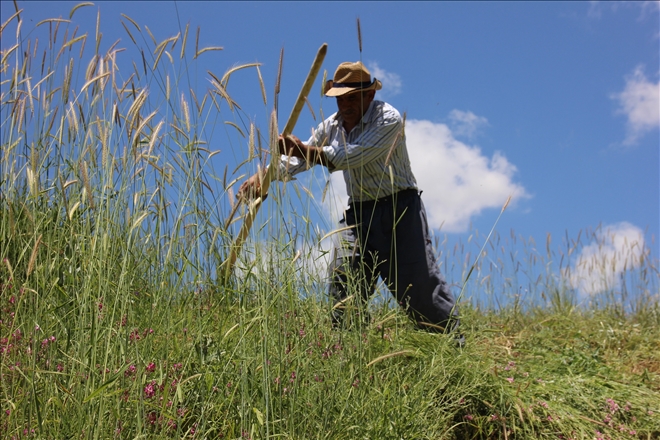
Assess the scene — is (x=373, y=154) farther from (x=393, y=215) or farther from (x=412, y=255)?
(x=412, y=255)

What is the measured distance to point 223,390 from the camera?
2074mm

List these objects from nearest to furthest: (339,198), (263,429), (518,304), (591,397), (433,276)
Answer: (263,429), (339,198), (591,397), (433,276), (518,304)

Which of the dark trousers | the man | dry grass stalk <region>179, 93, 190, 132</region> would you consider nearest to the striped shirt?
the man

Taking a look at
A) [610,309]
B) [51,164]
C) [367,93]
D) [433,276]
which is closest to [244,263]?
[51,164]

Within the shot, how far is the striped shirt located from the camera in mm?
3555

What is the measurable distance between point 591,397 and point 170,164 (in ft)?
8.15

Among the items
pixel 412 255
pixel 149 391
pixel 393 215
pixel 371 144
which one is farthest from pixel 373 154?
pixel 149 391

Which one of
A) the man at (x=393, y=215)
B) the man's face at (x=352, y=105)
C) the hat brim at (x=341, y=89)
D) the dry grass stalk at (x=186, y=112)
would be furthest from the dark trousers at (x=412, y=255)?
the dry grass stalk at (x=186, y=112)

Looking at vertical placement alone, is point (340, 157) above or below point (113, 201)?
above

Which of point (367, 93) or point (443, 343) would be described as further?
point (367, 93)

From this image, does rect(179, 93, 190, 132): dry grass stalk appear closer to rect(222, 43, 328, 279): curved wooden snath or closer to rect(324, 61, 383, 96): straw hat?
rect(222, 43, 328, 279): curved wooden snath

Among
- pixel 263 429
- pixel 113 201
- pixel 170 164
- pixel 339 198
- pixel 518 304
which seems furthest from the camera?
pixel 518 304

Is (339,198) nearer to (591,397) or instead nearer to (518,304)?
(591,397)

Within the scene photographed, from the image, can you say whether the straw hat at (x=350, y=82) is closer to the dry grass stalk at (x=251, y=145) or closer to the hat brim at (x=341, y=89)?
the hat brim at (x=341, y=89)
